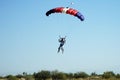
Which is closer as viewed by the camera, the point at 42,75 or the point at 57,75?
the point at 42,75

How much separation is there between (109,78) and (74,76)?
11.5 meters

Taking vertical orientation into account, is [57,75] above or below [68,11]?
below

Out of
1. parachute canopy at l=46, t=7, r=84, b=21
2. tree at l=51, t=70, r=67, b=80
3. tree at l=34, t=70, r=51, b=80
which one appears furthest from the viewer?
tree at l=34, t=70, r=51, b=80

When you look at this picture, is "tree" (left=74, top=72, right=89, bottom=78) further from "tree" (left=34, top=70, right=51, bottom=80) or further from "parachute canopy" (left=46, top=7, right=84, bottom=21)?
"parachute canopy" (left=46, top=7, right=84, bottom=21)

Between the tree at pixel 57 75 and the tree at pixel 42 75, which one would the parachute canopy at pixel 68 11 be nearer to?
the tree at pixel 57 75

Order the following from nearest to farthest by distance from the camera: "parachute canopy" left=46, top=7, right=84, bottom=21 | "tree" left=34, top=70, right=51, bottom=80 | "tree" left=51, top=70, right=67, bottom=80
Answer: "parachute canopy" left=46, top=7, right=84, bottom=21 → "tree" left=51, top=70, right=67, bottom=80 → "tree" left=34, top=70, right=51, bottom=80

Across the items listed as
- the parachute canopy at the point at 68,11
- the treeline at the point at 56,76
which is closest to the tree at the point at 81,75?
the treeline at the point at 56,76

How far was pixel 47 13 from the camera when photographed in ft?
152

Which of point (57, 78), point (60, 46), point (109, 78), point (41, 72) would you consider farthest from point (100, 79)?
point (60, 46)

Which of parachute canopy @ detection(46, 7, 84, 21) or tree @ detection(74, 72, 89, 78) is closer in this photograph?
parachute canopy @ detection(46, 7, 84, 21)

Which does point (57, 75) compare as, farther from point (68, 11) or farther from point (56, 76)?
point (68, 11)

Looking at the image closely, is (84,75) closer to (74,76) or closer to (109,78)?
(74,76)

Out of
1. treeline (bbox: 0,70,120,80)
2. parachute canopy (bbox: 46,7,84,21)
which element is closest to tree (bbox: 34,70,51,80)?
treeline (bbox: 0,70,120,80)

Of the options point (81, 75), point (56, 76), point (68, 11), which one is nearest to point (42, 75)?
point (56, 76)
